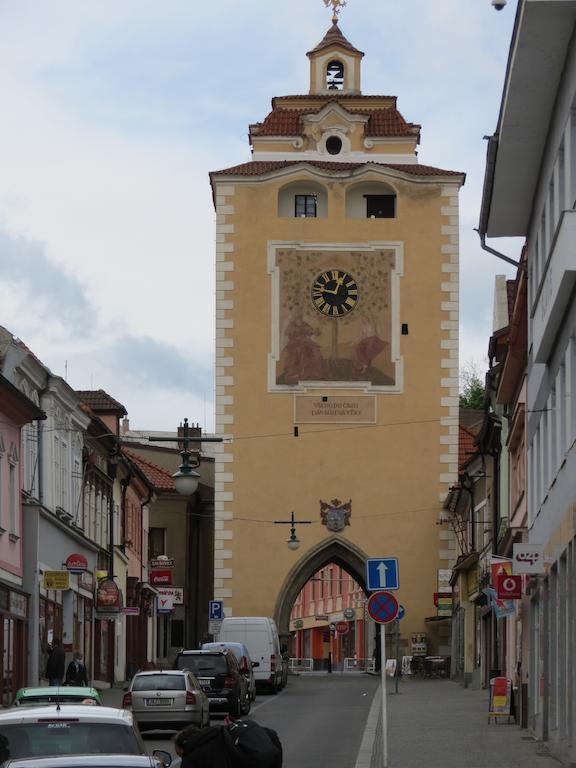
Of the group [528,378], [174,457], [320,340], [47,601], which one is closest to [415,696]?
[47,601]

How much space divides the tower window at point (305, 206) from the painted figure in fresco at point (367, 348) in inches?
177

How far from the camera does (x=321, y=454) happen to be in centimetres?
5825

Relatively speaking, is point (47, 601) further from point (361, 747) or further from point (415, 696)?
point (361, 747)

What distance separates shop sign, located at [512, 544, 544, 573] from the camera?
22938 millimetres

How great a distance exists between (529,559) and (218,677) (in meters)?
9.55

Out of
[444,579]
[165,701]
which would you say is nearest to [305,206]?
[444,579]

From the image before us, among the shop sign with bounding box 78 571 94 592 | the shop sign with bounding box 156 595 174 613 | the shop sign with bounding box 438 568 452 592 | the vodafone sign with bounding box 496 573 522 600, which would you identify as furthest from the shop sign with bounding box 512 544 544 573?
the shop sign with bounding box 438 568 452 592

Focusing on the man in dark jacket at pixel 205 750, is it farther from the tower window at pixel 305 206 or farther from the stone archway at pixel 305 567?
the tower window at pixel 305 206

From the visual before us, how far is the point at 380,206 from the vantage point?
61.0 metres

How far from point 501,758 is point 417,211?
3975 centimetres

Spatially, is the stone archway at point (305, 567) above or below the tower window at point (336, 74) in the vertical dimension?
below

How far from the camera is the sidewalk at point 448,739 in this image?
810 inches

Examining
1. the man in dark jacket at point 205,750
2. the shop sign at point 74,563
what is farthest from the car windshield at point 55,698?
the shop sign at point 74,563

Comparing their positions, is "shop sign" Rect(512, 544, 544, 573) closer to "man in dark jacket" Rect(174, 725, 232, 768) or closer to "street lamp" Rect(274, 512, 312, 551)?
"man in dark jacket" Rect(174, 725, 232, 768)
